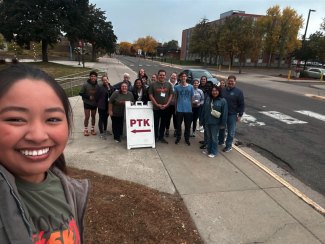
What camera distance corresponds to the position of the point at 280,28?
38.8m

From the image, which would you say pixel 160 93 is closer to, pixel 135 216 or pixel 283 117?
pixel 135 216

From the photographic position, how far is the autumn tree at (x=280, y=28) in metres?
38.5

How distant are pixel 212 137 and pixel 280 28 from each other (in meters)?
42.6

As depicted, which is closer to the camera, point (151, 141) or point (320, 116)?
point (151, 141)

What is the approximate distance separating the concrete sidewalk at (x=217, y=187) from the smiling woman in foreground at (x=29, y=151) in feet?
7.18

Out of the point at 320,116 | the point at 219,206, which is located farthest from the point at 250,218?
the point at 320,116

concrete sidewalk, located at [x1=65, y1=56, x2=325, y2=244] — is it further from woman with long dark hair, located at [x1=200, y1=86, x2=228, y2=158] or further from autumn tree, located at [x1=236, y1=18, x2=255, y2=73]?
autumn tree, located at [x1=236, y1=18, x2=255, y2=73]

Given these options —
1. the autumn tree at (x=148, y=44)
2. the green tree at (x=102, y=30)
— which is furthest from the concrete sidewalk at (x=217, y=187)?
the autumn tree at (x=148, y=44)

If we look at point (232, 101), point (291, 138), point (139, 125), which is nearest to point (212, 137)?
point (232, 101)

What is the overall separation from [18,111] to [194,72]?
13.7 meters

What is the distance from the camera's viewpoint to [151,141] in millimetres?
5398

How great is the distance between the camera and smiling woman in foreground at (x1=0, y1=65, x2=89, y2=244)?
0.79m

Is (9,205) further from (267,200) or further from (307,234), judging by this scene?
(267,200)

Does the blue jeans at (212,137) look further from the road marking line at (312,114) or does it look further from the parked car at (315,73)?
the parked car at (315,73)
